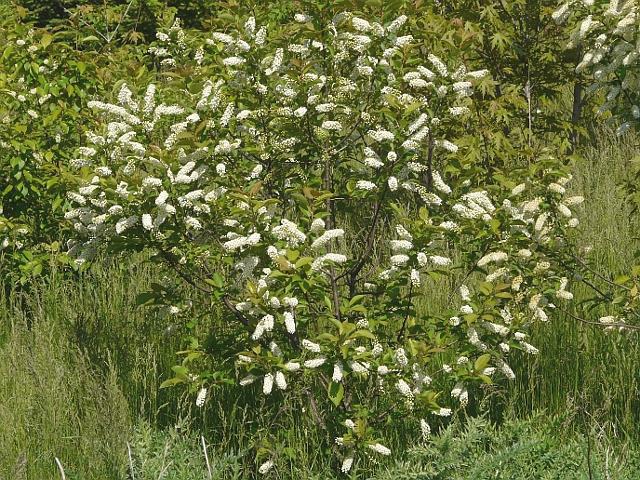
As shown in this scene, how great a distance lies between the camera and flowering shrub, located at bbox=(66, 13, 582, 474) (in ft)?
11.5

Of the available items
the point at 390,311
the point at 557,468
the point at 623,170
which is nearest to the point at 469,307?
the point at 390,311

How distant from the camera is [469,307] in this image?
3.68m

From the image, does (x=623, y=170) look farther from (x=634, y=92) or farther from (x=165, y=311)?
(x=165, y=311)

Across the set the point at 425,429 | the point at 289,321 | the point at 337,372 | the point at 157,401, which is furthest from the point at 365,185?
the point at 157,401

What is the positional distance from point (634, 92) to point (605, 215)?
6.88 feet

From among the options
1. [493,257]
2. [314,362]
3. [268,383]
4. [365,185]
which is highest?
[365,185]

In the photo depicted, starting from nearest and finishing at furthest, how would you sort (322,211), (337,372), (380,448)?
(337,372) < (380,448) < (322,211)

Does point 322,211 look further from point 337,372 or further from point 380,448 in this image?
point 380,448

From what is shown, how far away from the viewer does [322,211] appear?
373cm

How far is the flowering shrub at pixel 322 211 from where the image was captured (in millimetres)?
3496

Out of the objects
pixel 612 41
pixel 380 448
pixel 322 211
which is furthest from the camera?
pixel 612 41

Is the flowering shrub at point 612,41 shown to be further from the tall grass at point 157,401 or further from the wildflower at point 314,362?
the wildflower at point 314,362

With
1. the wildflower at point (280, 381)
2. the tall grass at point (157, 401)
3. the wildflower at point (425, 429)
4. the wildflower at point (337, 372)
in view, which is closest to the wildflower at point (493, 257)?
the tall grass at point (157, 401)

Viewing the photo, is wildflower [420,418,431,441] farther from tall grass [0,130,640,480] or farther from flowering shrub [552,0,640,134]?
flowering shrub [552,0,640,134]
